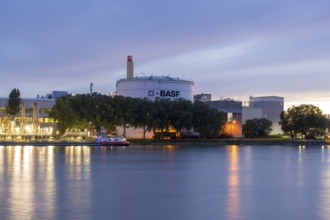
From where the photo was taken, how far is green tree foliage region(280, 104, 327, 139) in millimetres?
141812

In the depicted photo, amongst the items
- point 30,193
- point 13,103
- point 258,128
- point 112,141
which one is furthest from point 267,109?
point 30,193

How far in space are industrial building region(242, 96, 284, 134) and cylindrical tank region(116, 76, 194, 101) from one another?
43.6m

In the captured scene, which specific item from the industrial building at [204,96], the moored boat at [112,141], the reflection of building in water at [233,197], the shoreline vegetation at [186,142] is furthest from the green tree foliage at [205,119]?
the reflection of building in water at [233,197]

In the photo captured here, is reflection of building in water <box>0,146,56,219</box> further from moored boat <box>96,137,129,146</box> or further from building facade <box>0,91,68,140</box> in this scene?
building facade <box>0,91,68,140</box>

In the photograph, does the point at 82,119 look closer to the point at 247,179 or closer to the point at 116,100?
the point at 116,100

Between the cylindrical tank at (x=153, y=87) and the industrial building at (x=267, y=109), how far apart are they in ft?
143

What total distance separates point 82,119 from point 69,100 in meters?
4.92

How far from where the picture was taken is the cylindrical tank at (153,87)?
5246 inches

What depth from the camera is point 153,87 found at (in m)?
134

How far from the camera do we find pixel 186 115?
112 metres

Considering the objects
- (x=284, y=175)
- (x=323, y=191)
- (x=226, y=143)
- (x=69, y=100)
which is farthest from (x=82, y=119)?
(x=323, y=191)

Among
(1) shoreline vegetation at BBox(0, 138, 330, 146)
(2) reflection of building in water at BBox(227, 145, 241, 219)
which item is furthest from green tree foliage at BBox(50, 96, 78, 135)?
(2) reflection of building in water at BBox(227, 145, 241, 219)

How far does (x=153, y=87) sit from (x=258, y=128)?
38.7 m

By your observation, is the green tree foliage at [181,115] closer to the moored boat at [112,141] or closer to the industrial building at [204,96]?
the moored boat at [112,141]
